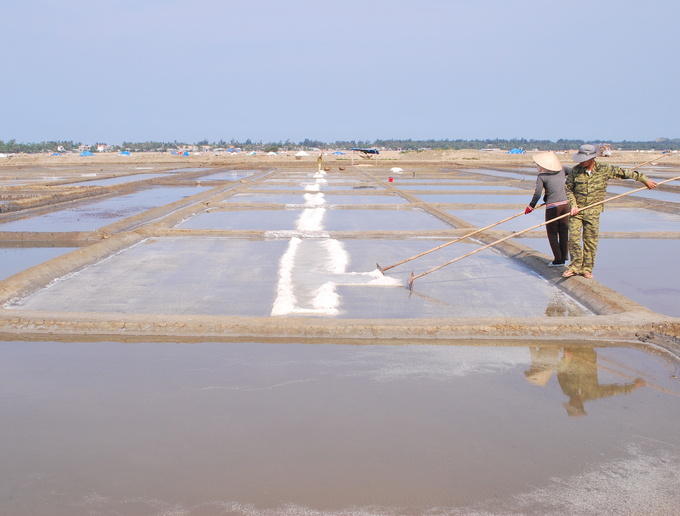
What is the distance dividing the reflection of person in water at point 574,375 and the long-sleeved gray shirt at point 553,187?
247cm

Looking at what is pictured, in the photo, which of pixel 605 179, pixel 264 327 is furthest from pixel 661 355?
pixel 264 327

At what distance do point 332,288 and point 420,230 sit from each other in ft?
13.3

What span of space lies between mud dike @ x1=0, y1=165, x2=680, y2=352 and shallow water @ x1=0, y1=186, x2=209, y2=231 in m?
0.09

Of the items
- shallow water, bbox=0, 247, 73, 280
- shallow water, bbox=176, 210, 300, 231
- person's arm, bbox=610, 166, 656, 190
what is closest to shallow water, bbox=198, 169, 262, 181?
shallow water, bbox=176, 210, 300, 231

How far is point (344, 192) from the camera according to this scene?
16.2 meters

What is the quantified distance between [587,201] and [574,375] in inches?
101

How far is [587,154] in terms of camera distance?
5.52 meters

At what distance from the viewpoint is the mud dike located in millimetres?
4309

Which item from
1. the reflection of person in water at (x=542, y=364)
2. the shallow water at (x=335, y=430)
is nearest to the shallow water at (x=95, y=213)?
the shallow water at (x=335, y=430)

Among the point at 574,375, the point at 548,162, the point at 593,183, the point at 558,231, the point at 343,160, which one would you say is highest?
the point at 548,162

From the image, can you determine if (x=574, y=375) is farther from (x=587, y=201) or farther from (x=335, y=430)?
(x=587, y=201)

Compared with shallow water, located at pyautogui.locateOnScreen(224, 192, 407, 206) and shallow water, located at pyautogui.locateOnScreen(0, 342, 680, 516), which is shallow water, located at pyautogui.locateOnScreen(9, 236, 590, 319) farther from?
shallow water, located at pyautogui.locateOnScreen(224, 192, 407, 206)

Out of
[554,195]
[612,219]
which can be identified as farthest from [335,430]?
[612,219]

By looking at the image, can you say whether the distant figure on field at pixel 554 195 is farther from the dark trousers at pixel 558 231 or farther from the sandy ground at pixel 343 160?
the sandy ground at pixel 343 160
